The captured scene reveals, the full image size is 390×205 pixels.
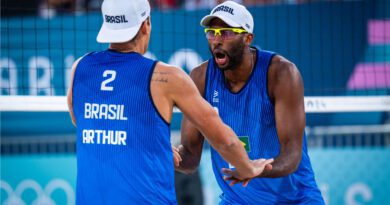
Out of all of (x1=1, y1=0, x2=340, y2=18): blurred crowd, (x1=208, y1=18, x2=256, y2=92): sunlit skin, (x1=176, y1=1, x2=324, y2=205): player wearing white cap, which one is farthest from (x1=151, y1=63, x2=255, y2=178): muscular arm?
(x1=1, y1=0, x2=340, y2=18): blurred crowd

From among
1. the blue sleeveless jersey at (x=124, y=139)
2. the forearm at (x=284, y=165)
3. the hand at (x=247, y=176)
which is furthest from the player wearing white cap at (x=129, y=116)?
the forearm at (x=284, y=165)

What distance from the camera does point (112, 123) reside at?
427 cm

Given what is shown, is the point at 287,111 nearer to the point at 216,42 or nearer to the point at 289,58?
the point at 216,42

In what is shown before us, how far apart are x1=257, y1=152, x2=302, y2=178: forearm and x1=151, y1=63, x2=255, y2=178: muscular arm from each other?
68 cm

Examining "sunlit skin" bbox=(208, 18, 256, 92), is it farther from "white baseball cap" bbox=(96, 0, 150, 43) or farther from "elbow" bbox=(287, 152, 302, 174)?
"white baseball cap" bbox=(96, 0, 150, 43)

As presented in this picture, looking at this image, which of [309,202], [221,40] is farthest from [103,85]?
[309,202]

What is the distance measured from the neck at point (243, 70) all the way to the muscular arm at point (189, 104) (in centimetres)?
113

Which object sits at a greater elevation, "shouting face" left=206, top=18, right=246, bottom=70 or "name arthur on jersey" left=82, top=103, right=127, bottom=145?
"shouting face" left=206, top=18, right=246, bottom=70

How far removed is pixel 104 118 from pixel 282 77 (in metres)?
1.56

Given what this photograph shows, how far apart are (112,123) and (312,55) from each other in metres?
5.22

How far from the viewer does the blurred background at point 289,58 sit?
8.98 m

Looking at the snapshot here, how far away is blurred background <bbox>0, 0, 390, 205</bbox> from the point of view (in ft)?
29.5

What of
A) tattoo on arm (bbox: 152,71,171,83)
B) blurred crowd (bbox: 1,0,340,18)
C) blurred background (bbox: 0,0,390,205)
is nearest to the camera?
tattoo on arm (bbox: 152,71,171,83)

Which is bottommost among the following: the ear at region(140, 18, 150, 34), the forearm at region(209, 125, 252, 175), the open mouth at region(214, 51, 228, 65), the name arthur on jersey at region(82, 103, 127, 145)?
the forearm at region(209, 125, 252, 175)
